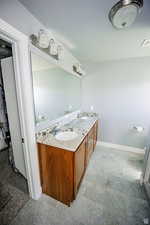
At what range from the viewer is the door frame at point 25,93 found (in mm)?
1022

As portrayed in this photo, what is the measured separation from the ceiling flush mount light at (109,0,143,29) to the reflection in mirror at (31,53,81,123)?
1.03 m

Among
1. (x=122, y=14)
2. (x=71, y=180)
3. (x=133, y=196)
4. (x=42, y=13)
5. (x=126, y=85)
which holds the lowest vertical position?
(x=133, y=196)

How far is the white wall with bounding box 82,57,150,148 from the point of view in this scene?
8.16 ft

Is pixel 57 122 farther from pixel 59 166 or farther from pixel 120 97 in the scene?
pixel 120 97

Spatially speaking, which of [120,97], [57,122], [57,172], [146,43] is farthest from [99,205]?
[146,43]

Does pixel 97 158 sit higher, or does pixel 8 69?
pixel 8 69

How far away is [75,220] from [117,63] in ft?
10.2

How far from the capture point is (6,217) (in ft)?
4.03

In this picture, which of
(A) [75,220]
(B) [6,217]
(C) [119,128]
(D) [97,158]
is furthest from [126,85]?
(B) [6,217]

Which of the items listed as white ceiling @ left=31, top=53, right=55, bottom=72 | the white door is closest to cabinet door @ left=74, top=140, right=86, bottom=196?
the white door

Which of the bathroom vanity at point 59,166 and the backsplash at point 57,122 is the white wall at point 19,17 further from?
the bathroom vanity at point 59,166

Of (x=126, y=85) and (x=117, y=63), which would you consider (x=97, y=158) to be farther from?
(x=117, y=63)

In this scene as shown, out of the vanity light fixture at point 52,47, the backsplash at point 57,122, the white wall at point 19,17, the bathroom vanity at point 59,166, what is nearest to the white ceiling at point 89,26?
the white wall at point 19,17

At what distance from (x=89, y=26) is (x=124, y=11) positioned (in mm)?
501
